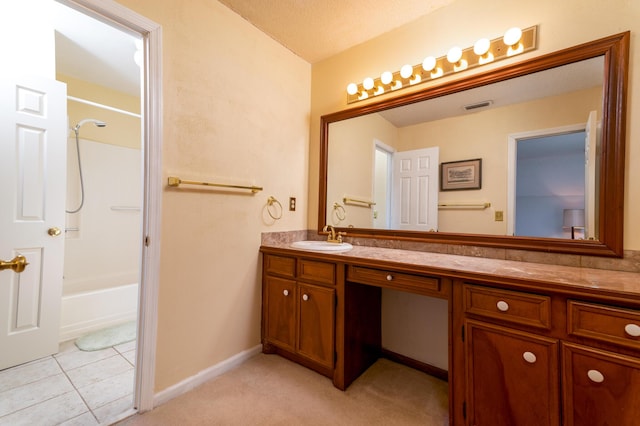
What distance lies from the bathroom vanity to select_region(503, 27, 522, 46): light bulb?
1219 mm

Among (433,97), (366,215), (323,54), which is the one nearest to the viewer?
(433,97)

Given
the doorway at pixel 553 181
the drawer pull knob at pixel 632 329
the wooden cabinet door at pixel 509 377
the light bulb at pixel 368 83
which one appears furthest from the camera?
the light bulb at pixel 368 83

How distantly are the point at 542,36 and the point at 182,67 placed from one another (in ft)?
6.60

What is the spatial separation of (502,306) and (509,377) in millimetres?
290

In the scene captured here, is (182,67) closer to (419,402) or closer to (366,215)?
Result: (366,215)

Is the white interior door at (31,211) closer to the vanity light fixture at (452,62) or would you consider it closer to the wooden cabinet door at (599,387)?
the vanity light fixture at (452,62)

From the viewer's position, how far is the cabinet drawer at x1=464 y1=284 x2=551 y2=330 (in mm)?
1037

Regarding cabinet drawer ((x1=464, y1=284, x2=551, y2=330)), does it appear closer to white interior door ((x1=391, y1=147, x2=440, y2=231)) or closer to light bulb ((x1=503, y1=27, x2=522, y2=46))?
white interior door ((x1=391, y1=147, x2=440, y2=231))

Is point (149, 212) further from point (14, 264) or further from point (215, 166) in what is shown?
point (14, 264)

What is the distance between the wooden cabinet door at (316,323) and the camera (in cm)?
166

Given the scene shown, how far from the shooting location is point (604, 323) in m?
0.93

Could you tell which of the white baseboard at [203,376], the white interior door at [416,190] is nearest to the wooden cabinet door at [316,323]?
the white baseboard at [203,376]

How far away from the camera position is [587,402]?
96 centimetres

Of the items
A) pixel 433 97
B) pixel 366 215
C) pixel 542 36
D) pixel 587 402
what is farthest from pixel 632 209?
pixel 366 215
